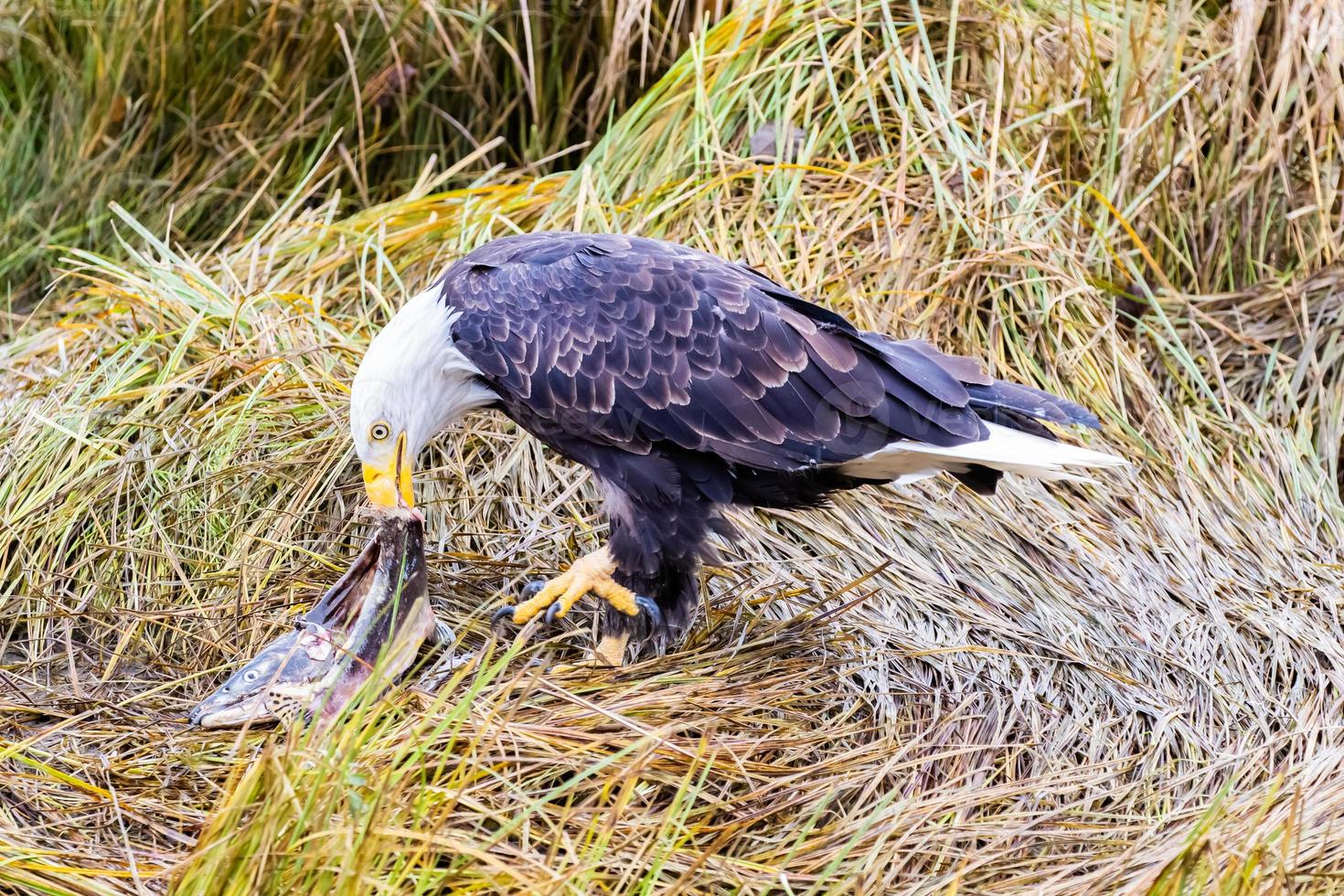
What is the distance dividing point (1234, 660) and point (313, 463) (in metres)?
2.24

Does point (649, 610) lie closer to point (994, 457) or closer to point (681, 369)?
point (681, 369)

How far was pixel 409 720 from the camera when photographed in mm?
2525

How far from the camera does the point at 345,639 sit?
280 cm

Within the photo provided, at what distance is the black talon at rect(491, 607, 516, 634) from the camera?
2.98 metres

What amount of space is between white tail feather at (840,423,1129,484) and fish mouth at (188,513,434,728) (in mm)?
968

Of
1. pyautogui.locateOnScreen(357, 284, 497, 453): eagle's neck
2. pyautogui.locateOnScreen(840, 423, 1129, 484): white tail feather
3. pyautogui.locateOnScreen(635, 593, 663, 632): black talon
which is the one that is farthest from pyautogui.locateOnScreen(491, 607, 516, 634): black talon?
pyautogui.locateOnScreen(840, 423, 1129, 484): white tail feather

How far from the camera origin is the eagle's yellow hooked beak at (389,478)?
9.25 ft

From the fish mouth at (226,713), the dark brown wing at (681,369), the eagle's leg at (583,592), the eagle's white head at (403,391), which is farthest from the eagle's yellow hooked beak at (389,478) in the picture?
the fish mouth at (226,713)

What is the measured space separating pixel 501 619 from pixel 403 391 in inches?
23.1

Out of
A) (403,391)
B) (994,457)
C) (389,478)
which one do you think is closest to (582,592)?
(389,478)

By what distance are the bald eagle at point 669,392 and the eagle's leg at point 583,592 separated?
21 millimetres

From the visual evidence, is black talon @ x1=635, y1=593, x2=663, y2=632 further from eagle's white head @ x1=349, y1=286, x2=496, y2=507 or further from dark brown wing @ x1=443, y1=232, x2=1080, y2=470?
eagle's white head @ x1=349, y1=286, x2=496, y2=507

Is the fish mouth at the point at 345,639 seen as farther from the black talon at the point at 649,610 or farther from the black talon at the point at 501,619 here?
the black talon at the point at 649,610

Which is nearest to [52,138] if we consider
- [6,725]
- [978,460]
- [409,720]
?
[6,725]
